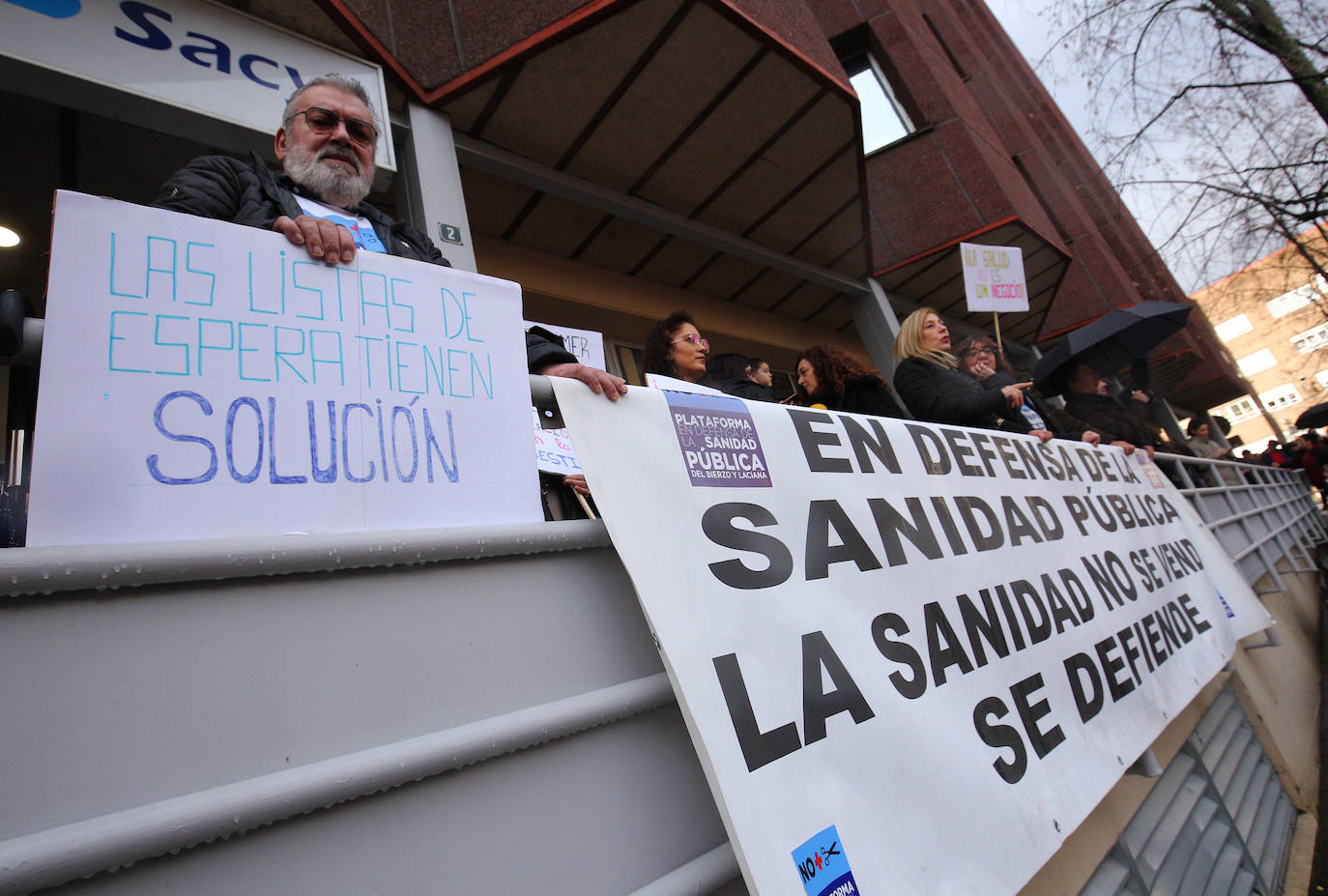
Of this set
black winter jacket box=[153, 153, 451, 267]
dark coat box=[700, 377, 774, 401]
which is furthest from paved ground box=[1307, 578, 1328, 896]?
black winter jacket box=[153, 153, 451, 267]

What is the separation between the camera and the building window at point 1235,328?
4608cm

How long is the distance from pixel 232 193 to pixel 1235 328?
211 ft

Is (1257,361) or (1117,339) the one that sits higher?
(1257,361)

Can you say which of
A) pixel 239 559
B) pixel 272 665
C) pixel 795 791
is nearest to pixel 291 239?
pixel 239 559

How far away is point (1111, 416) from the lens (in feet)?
13.9

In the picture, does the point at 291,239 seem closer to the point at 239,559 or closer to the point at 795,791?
the point at 239,559

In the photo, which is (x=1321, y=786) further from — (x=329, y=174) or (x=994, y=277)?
(x=329, y=174)

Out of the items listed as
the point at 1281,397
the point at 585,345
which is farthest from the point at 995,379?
the point at 1281,397

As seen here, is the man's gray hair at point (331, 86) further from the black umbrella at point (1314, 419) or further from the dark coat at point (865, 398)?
the black umbrella at point (1314, 419)

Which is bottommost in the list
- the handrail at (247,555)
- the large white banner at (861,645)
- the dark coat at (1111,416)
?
the large white banner at (861,645)

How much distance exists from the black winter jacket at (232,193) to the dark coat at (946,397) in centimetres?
247

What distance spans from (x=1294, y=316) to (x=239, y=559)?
13.8 m

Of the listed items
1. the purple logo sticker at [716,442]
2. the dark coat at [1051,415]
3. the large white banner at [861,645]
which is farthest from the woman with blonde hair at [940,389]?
the purple logo sticker at [716,442]

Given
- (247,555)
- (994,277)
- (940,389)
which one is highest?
(994,277)
